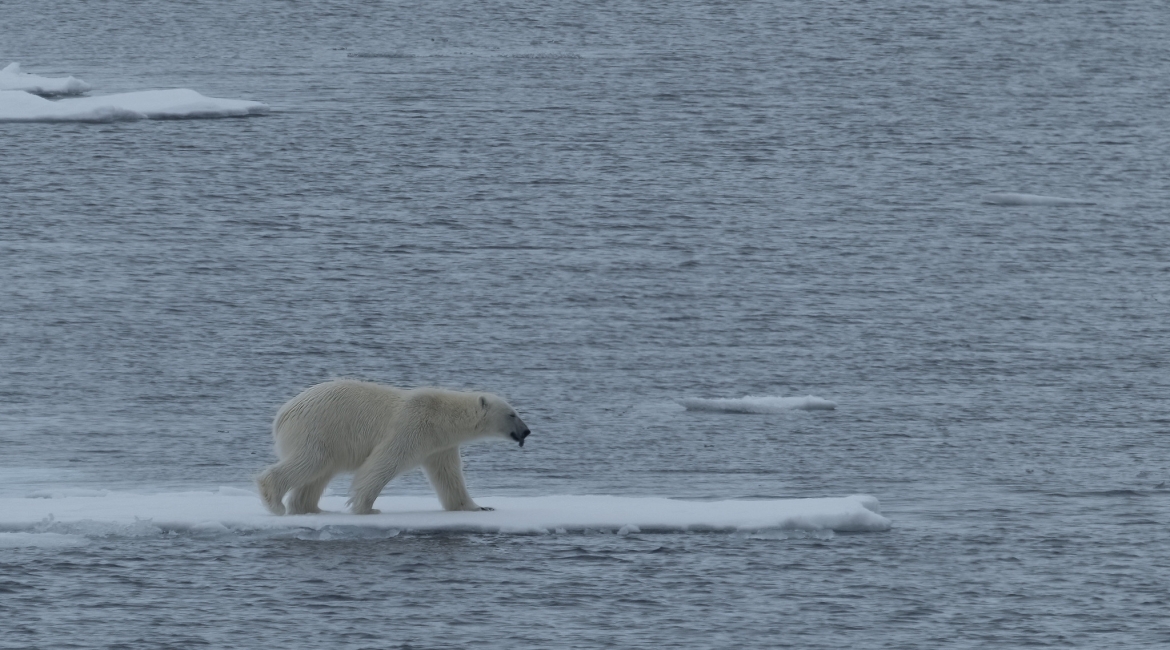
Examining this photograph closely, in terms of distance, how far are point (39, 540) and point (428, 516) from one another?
9.67 ft

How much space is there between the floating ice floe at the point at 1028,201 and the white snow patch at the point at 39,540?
1189 inches

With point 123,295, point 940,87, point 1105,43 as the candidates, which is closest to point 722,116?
point 940,87

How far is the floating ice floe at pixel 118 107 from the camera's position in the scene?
48.0 m

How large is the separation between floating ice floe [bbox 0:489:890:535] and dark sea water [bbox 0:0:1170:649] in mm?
156

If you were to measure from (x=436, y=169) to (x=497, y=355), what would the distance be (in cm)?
2023

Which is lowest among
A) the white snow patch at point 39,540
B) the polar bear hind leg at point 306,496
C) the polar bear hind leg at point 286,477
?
the white snow patch at point 39,540

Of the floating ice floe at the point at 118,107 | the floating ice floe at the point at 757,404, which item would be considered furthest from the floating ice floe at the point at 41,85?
the floating ice floe at the point at 757,404

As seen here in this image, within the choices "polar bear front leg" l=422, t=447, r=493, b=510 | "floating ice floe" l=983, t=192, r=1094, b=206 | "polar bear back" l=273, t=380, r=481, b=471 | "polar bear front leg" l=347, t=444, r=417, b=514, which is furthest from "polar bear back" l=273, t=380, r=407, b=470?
"floating ice floe" l=983, t=192, r=1094, b=206

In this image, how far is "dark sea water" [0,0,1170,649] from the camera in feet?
46.0

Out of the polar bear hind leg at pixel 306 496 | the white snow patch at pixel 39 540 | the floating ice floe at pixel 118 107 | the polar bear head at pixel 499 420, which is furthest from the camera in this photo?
the floating ice floe at pixel 118 107

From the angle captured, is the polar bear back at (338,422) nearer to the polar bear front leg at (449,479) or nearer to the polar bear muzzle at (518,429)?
the polar bear front leg at (449,479)

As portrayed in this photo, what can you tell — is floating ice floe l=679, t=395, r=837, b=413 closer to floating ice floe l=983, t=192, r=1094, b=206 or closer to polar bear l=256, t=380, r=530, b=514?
polar bear l=256, t=380, r=530, b=514

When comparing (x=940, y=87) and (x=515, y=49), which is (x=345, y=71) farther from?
(x=940, y=87)

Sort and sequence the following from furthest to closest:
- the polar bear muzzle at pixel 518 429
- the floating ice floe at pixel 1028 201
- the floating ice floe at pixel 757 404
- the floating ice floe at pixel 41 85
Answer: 1. the floating ice floe at pixel 41 85
2. the floating ice floe at pixel 1028 201
3. the floating ice floe at pixel 757 404
4. the polar bear muzzle at pixel 518 429
